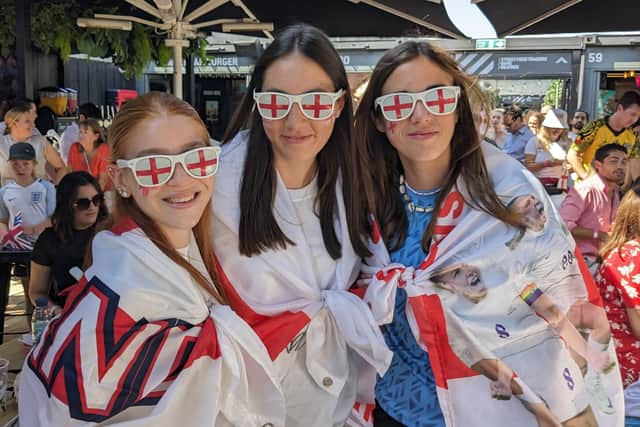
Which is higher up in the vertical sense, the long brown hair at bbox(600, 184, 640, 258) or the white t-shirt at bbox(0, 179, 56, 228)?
the long brown hair at bbox(600, 184, 640, 258)

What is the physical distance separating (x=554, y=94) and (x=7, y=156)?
31.3ft

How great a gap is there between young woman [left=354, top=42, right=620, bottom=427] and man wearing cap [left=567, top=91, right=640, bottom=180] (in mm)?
3574

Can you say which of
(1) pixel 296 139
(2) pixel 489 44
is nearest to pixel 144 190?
(1) pixel 296 139

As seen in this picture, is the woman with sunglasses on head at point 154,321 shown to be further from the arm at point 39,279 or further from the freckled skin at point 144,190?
the arm at point 39,279

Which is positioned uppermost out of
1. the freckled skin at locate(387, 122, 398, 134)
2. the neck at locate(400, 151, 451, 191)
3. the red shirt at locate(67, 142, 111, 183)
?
the freckled skin at locate(387, 122, 398, 134)

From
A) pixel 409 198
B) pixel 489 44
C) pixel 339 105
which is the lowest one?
pixel 409 198

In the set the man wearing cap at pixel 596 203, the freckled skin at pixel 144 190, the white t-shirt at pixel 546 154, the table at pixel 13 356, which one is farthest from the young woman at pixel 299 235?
the white t-shirt at pixel 546 154

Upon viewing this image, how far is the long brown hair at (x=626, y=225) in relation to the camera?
244cm

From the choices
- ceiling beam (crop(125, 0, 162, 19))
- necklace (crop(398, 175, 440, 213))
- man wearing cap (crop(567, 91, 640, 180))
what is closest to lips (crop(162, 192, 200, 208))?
necklace (crop(398, 175, 440, 213))

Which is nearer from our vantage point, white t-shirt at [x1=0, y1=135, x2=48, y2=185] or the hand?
the hand

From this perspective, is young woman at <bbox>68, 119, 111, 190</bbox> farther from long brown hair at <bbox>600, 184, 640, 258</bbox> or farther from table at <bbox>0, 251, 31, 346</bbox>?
long brown hair at <bbox>600, 184, 640, 258</bbox>

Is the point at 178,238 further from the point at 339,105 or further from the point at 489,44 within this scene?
the point at 489,44

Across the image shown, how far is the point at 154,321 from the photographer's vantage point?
112 centimetres

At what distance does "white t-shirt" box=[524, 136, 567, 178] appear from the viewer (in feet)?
19.4
